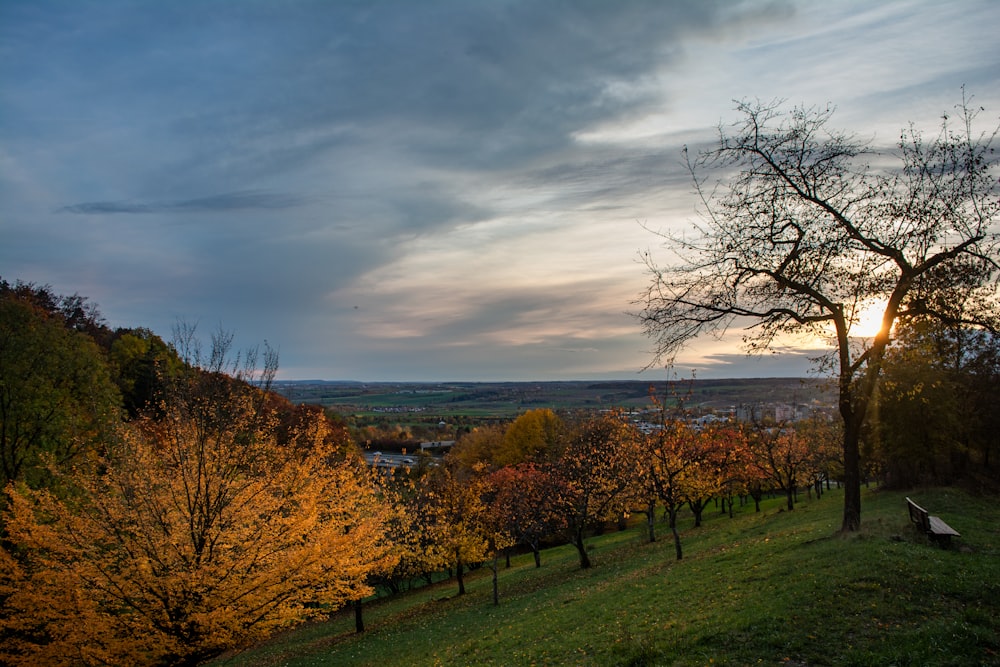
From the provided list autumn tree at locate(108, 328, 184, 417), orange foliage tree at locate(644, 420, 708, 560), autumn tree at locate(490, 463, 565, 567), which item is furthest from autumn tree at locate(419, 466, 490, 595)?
autumn tree at locate(108, 328, 184, 417)

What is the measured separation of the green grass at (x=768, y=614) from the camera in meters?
9.05

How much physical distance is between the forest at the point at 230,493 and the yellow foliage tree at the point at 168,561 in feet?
0.18

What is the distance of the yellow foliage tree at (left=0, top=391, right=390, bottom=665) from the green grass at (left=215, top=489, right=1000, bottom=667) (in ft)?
17.5

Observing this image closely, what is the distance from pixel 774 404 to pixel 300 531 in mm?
125336

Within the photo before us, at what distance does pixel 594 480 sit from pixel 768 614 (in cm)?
2380

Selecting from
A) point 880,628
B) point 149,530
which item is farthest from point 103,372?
point 880,628

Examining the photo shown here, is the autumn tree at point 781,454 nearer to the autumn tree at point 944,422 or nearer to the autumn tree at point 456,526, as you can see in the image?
the autumn tree at point 944,422

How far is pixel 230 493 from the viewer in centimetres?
1614

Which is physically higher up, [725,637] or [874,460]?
[725,637]

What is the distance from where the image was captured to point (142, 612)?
1426 cm

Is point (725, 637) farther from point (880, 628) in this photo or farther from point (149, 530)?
point (149, 530)

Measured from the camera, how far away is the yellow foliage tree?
14.0 m

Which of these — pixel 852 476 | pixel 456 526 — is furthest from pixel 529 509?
pixel 852 476

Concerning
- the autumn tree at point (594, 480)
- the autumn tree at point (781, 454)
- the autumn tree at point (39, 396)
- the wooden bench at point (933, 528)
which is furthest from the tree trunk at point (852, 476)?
the autumn tree at point (781, 454)
